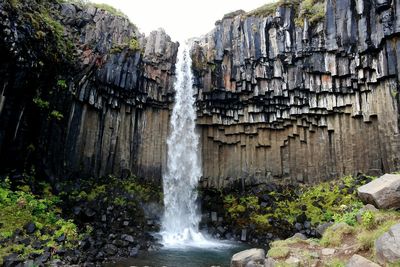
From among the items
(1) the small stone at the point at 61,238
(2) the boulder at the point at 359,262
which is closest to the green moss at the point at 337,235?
(2) the boulder at the point at 359,262

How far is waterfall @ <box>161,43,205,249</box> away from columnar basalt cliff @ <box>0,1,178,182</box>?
0.75 meters

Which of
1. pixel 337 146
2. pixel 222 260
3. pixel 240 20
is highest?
pixel 240 20

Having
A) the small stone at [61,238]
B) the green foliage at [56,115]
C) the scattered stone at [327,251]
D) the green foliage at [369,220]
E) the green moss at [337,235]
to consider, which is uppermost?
the green foliage at [56,115]

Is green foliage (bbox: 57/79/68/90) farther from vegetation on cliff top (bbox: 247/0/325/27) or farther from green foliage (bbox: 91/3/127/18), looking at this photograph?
vegetation on cliff top (bbox: 247/0/325/27)

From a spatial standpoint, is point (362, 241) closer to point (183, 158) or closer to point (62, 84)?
point (62, 84)

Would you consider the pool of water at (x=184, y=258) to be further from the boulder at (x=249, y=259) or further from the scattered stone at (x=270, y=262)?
the scattered stone at (x=270, y=262)

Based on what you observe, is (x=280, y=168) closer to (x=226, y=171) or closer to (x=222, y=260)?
(x=226, y=171)

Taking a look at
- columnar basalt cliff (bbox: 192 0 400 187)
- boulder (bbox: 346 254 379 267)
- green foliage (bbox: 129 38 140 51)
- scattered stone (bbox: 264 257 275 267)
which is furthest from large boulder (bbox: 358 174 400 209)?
green foliage (bbox: 129 38 140 51)

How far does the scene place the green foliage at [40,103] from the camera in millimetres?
17516

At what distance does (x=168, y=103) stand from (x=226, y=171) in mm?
7180

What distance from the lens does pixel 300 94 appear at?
24344mm

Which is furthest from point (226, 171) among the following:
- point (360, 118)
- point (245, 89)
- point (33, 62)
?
point (33, 62)

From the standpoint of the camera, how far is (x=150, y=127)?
85.1 ft

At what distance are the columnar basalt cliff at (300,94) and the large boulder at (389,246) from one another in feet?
51.3
